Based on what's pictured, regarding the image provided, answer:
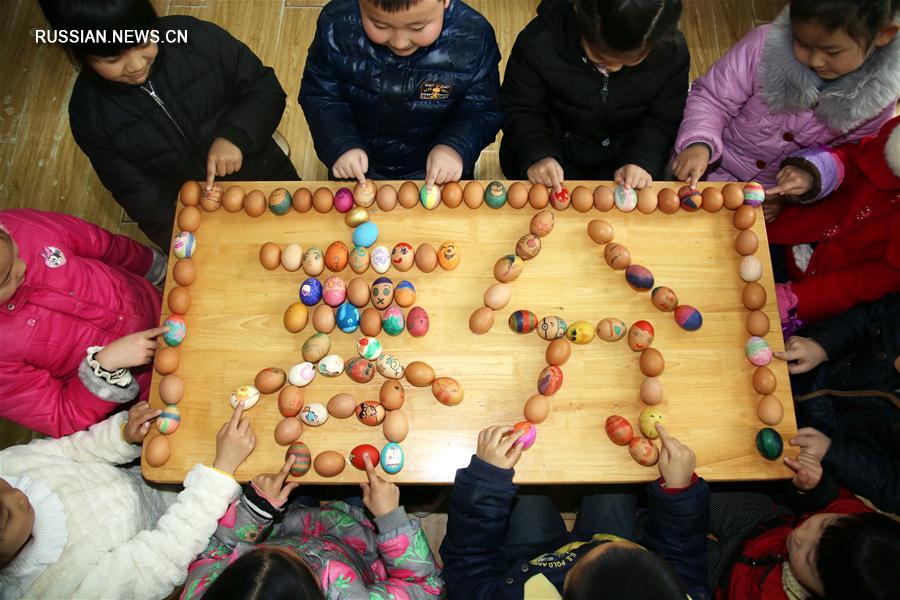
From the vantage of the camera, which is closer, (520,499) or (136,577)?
(136,577)

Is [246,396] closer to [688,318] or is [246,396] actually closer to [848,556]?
[688,318]

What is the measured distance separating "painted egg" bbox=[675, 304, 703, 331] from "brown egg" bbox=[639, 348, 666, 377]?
3.8 inches

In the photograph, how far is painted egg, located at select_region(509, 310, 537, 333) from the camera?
1350 mm

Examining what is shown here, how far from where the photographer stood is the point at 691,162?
1587 mm

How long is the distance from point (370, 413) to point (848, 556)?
3.22ft

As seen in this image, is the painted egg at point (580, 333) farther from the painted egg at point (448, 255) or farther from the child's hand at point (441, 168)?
the child's hand at point (441, 168)

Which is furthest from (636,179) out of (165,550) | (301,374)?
(165,550)

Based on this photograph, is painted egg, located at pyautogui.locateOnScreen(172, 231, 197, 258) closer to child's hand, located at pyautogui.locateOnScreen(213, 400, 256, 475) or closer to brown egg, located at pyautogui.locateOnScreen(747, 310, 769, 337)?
child's hand, located at pyautogui.locateOnScreen(213, 400, 256, 475)

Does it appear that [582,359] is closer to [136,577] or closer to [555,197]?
[555,197]

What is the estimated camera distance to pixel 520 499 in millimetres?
1617

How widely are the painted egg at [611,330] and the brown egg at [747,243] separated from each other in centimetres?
36

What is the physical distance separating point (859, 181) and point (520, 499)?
1243 mm

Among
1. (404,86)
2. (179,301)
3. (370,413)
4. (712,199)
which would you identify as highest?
(404,86)

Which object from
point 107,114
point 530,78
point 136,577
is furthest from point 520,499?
point 107,114
